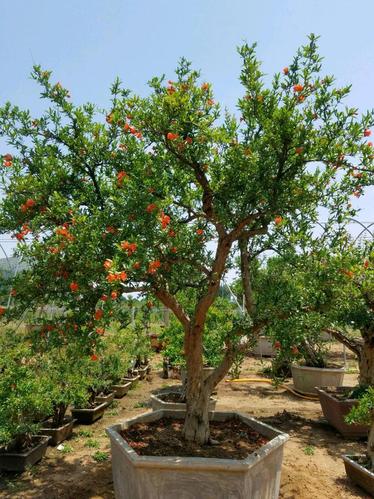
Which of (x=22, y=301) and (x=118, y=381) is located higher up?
(x=22, y=301)

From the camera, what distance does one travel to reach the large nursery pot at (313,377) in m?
9.14

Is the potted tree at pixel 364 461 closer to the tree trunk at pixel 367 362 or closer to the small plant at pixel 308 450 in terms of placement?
the small plant at pixel 308 450

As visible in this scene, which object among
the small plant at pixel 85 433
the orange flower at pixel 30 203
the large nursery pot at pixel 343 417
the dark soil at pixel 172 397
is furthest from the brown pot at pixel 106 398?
the orange flower at pixel 30 203

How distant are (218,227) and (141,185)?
1.09m

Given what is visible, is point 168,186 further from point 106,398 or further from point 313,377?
point 313,377

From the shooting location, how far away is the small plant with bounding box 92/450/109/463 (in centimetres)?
545

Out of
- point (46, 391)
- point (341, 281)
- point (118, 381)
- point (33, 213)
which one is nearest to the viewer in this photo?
point (341, 281)

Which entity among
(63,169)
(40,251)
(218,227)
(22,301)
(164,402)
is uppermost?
(63,169)

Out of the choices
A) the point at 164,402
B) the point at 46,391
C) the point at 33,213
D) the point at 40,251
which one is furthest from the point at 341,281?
the point at 46,391

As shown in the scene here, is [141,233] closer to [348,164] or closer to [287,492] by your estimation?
[348,164]

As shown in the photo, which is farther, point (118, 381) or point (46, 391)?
point (118, 381)

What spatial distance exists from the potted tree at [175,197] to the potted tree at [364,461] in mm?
995

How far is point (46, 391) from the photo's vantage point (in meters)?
5.77

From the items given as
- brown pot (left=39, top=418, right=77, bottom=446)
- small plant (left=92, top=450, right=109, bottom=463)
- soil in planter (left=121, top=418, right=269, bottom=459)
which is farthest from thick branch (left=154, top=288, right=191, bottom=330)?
brown pot (left=39, top=418, right=77, bottom=446)
